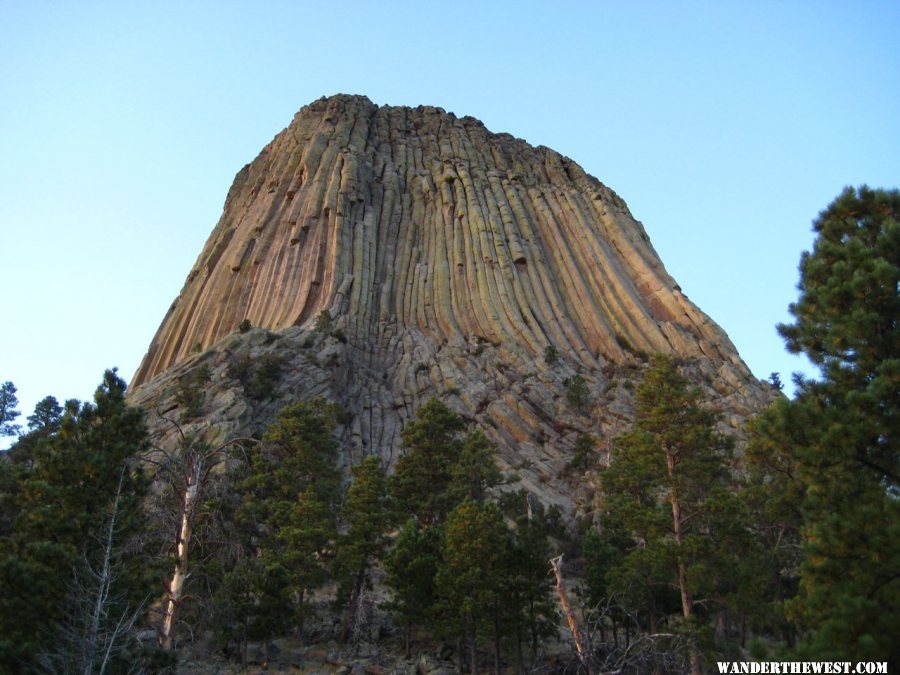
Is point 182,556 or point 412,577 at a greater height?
point 182,556

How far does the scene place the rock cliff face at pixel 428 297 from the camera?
52.6m

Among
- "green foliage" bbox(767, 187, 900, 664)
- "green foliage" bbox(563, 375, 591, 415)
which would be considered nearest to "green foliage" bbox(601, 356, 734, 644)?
"green foliage" bbox(767, 187, 900, 664)

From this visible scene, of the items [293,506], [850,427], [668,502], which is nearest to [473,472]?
[293,506]

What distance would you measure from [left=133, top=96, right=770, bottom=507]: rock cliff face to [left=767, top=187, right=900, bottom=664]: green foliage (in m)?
30.1

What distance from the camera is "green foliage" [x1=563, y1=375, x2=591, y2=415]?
53250 mm

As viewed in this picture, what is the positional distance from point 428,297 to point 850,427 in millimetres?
56859

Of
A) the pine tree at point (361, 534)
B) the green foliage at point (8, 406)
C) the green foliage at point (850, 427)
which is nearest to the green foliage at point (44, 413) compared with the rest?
the green foliage at point (8, 406)

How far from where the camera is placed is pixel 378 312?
220 feet

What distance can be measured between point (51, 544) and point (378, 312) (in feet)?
164

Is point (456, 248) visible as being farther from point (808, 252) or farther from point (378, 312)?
point (808, 252)

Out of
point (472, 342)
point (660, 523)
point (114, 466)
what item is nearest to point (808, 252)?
point (660, 523)

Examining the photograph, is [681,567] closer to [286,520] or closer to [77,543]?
[286,520]

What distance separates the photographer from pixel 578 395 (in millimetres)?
53375

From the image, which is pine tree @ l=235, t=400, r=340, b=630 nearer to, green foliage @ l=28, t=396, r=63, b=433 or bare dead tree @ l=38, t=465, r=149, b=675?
bare dead tree @ l=38, t=465, r=149, b=675
